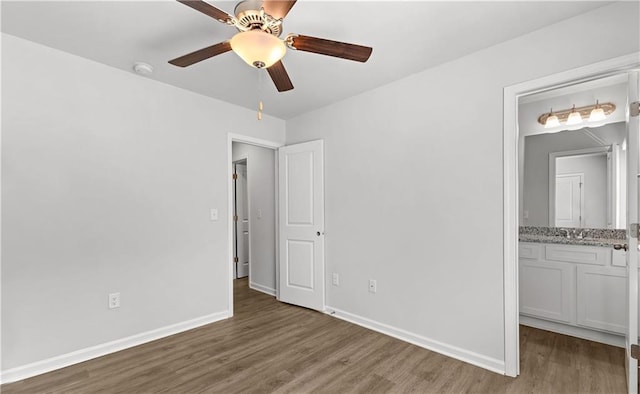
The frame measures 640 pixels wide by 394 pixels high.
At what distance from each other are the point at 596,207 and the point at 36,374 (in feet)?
16.8

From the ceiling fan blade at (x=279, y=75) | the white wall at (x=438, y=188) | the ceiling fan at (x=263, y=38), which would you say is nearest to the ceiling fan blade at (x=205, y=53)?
the ceiling fan at (x=263, y=38)

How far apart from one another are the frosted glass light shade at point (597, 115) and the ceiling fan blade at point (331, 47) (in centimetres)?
276

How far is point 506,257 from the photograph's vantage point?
7.24ft

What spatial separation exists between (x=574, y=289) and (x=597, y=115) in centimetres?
172

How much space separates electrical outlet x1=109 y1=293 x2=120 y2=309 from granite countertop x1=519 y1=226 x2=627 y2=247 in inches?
154

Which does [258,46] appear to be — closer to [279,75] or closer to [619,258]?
[279,75]

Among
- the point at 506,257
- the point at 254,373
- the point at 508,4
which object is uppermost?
the point at 508,4

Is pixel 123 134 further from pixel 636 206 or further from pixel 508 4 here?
pixel 636 206

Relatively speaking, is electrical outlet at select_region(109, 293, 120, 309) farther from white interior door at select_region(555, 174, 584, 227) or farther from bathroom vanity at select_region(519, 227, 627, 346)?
white interior door at select_region(555, 174, 584, 227)

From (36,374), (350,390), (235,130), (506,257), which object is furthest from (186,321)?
(506,257)

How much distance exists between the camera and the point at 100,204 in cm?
252

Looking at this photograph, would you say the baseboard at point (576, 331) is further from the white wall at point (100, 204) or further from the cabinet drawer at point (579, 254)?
the white wall at point (100, 204)

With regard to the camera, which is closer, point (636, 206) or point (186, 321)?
point (636, 206)

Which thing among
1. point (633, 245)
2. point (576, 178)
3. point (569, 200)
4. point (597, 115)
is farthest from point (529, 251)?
point (597, 115)
